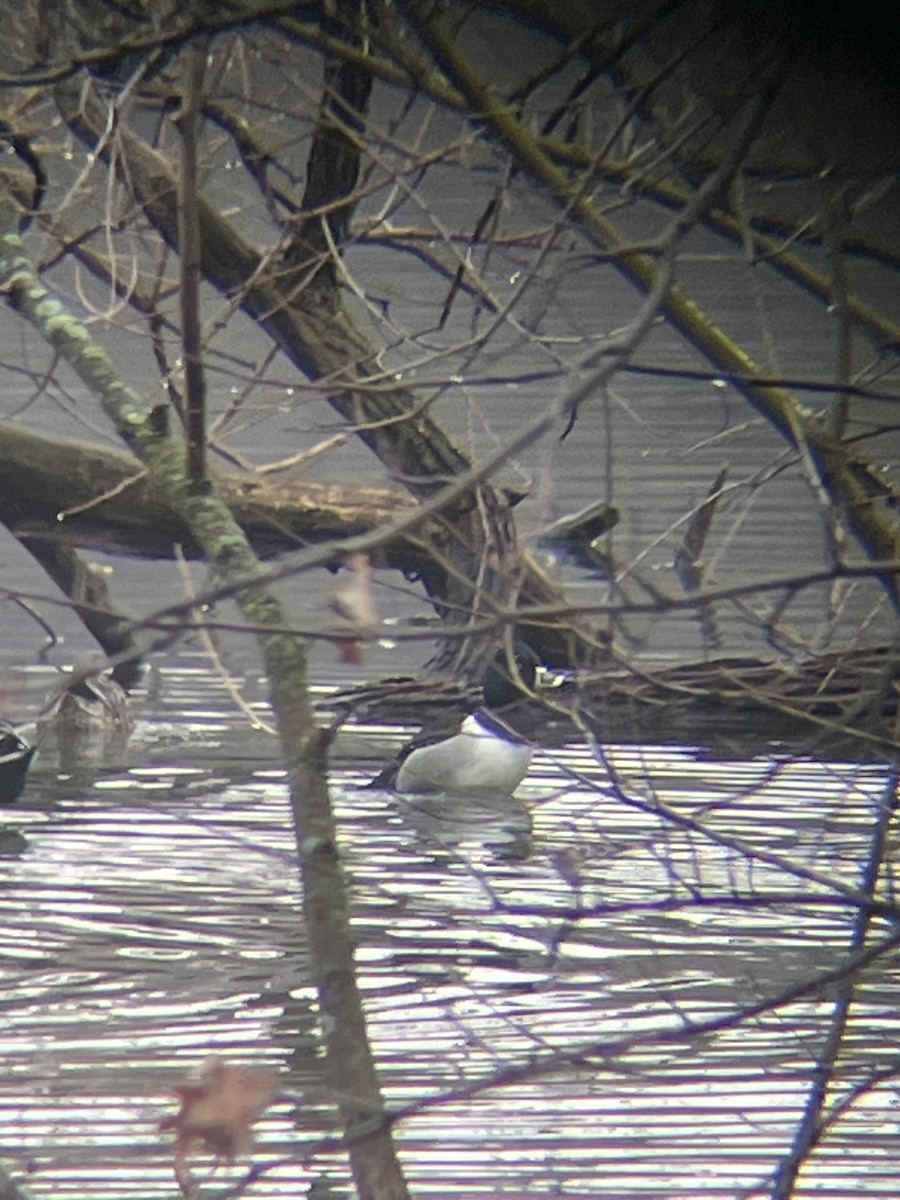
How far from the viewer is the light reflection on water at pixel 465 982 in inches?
66.0

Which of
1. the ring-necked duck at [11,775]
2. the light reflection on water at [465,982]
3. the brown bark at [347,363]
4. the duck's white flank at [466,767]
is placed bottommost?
the light reflection on water at [465,982]

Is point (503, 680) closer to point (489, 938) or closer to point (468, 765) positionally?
point (468, 765)

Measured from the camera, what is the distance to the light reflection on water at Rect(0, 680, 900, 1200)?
5.50 feet

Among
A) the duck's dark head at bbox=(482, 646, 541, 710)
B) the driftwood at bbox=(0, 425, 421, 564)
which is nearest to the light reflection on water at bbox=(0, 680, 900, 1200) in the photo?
the duck's dark head at bbox=(482, 646, 541, 710)

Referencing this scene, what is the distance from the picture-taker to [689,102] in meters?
2.15

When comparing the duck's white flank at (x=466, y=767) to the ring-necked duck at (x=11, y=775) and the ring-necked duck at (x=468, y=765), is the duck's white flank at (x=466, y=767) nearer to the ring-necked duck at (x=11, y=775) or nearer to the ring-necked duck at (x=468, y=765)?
the ring-necked duck at (x=468, y=765)

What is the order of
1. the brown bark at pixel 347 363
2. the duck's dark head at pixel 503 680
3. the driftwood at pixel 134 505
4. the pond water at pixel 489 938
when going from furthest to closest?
the driftwood at pixel 134 505 < the duck's dark head at pixel 503 680 < the brown bark at pixel 347 363 < the pond water at pixel 489 938

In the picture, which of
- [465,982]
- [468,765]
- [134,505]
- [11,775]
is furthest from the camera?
[134,505]

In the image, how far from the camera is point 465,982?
7.11 ft

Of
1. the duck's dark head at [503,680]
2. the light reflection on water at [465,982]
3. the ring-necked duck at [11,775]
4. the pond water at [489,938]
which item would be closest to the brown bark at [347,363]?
the duck's dark head at [503,680]

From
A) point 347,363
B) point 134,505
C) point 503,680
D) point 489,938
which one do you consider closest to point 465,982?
point 489,938

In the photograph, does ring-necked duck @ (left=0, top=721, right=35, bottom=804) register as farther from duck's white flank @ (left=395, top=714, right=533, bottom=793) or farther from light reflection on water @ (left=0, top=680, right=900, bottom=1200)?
duck's white flank @ (left=395, top=714, right=533, bottom=793)

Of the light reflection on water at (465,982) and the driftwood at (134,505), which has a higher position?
the driftwood at (134,505)

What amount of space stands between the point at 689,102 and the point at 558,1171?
1.22 meters
